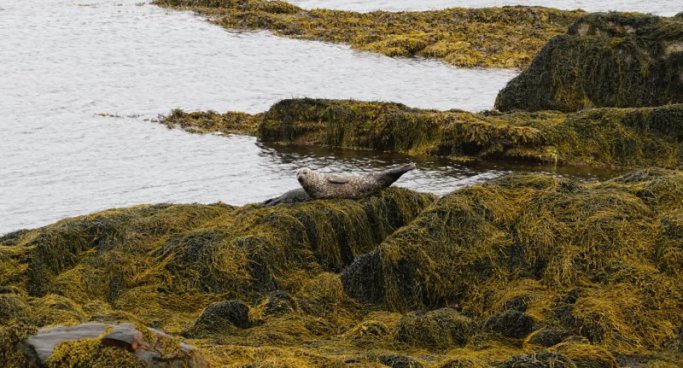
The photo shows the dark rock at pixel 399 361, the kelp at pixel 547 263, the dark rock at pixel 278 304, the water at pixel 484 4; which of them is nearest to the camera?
the dark rock at pixel 399 361

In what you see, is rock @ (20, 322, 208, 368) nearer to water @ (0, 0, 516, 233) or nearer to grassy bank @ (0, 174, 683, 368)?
grassy bank @ (0, 174, 683, 368)

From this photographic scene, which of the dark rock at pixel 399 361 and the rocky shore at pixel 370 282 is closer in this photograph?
the dark rock at pixel 399 361

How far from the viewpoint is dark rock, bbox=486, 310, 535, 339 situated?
327 inches

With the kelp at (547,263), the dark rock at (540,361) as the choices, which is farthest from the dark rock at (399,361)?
the kelp at (547,263)

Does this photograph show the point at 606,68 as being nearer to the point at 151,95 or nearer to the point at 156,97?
the point at 156,97

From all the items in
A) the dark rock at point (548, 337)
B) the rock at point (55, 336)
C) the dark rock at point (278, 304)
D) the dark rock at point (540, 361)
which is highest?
the rock at point (55, 336)

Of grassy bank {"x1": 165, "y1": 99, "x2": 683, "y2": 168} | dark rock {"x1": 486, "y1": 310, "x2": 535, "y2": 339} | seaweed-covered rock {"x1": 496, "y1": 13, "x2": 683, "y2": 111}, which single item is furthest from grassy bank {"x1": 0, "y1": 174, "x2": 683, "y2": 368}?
seaweed-covered rock {"x1": 496, "y1": 13, "x2": 683, "y2": 111}

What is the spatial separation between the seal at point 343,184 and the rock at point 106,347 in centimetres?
484

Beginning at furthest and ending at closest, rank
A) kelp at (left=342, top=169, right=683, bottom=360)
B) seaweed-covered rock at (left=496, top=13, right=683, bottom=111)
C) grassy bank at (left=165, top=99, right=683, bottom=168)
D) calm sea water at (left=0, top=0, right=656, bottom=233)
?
seaweed-covered rock at (left=496, top=13, right=683, bottom=111) < grassy bank at (left=165, top=99, right=683, bottom=168) < calm sea water at (left=0, top=0, right=656, bottom=233) < kelp at (left=342, top=169, right=683, bottom=360)

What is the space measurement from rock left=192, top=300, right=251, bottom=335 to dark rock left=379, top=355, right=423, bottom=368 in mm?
1709

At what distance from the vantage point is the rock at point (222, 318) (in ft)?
28.0

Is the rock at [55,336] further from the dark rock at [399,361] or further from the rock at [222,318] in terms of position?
the rock at [222,318]

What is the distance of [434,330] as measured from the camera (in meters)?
8.22

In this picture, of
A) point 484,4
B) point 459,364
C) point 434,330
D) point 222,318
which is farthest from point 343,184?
point 484,4
